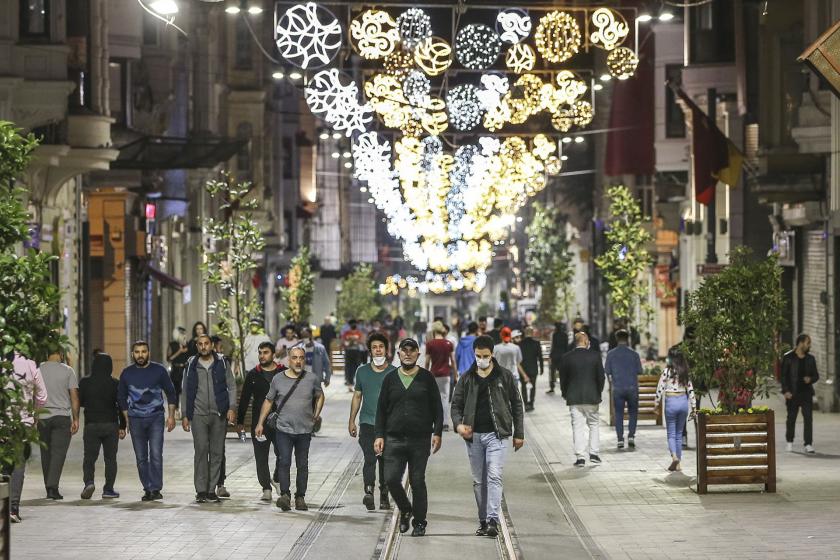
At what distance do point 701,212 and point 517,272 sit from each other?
361 feet

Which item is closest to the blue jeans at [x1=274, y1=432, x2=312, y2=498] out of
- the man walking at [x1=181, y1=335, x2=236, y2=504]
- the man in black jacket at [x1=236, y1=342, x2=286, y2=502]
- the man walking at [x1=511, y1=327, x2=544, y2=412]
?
the man in black jacket at [x1=236, y1=342, x2=286, y2=502]

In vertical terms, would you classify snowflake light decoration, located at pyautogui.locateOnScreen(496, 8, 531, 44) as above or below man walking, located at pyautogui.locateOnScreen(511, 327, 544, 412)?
above

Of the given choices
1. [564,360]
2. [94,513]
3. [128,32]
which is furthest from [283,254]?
[94,513]

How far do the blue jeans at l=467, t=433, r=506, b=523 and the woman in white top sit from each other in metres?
5.98

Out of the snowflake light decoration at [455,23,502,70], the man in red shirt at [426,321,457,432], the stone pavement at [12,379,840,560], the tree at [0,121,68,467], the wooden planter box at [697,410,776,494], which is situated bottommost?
the stone pavement at [12,379,840,560]

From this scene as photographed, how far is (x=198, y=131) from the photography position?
5500cm

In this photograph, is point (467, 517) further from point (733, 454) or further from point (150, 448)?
point (150, 448)

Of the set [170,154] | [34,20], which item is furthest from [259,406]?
[170,154]

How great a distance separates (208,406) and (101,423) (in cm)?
123

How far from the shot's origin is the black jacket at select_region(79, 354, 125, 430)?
18656 mm

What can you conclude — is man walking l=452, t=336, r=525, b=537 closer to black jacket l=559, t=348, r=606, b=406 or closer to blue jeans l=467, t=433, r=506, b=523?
blue jeans l=467, t=433, r=506, b=523

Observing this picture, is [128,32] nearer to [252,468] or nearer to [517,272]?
[252,468]

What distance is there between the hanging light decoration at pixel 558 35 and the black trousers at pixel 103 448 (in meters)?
9.94

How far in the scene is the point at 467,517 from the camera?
17.4 meters
